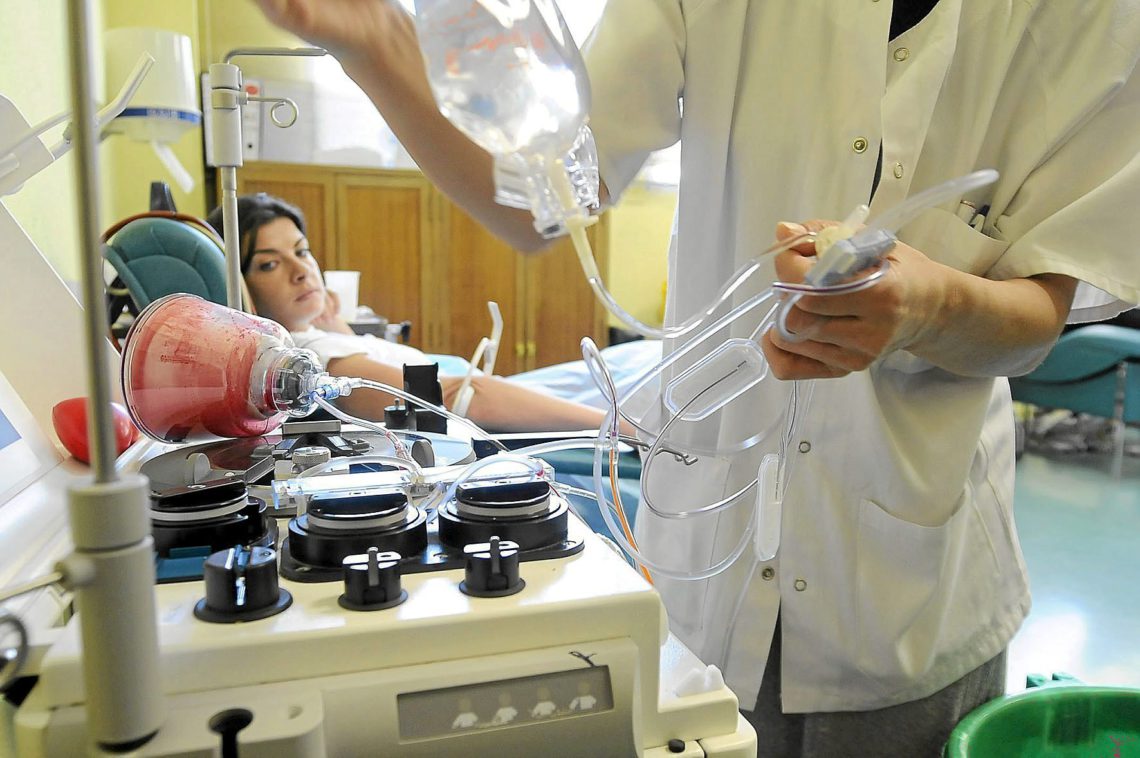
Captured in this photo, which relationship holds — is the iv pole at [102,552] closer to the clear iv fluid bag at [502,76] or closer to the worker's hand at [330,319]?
the clear iv fluid bag at [502,76]

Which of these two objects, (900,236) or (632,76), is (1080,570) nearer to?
(900,236)

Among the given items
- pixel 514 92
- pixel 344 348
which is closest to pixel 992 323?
pixel 514 92

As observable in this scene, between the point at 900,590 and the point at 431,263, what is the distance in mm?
3343

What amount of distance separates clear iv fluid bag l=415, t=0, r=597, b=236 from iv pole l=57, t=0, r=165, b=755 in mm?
188

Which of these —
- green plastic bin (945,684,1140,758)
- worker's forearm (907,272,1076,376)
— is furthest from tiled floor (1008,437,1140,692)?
worker's forearm (907,272,1076,376)

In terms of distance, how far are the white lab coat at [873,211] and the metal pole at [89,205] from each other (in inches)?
22.7

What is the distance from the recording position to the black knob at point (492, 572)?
46 cm

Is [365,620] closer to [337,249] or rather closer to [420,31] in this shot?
[420,31]

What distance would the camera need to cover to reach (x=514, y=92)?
0.45 metres

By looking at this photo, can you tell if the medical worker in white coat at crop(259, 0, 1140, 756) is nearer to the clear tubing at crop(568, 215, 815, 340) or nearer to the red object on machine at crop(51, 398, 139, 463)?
the clear tubing at crop(568, 215, 815, 340)

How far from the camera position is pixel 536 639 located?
45 cm

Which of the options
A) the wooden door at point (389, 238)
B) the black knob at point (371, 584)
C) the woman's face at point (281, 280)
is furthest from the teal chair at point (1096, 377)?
the black knob at point (371, 584)

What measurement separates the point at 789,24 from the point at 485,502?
0.60m

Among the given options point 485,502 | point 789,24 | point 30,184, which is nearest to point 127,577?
point 485,502
